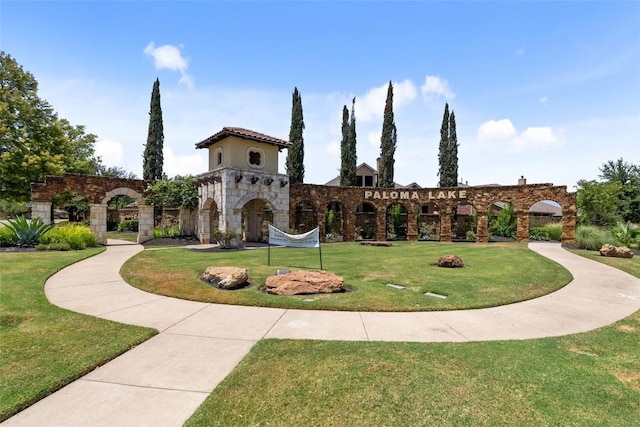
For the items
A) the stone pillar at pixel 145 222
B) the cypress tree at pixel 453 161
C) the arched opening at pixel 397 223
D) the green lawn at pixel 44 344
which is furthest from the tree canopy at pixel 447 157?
the green lawn at pixel 44 344

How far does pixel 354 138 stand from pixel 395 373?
33.6 meters

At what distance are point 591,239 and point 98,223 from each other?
28.7 m

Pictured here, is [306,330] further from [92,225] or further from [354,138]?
[354,138]

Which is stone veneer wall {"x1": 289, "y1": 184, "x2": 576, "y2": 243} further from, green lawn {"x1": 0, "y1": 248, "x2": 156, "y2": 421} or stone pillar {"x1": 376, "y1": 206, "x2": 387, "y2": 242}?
green lawn {"x1": 0, "y1": 248, "x2": 156, "y2": 421}

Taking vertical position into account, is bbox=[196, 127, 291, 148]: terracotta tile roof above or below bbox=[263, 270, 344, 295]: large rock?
above

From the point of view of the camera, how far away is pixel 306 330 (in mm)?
5426

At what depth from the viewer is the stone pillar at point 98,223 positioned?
19.3 m

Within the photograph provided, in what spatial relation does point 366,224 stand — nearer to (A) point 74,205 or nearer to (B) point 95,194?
(B) point 95,194

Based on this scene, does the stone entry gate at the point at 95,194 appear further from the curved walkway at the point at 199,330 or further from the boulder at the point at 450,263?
the boulder at the point at 450,263

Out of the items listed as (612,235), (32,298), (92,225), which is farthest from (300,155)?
(32,298)

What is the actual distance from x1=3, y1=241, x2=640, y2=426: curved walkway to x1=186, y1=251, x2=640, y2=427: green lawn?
0.40m

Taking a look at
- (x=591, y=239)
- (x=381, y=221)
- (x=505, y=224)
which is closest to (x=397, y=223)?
(x=381, y=221)

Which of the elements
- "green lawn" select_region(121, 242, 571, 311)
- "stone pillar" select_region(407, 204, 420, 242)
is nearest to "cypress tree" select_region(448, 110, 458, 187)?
"stone pillar" select_region(407, 204, 420, 242)

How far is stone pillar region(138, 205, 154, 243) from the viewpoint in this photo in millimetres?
21047
